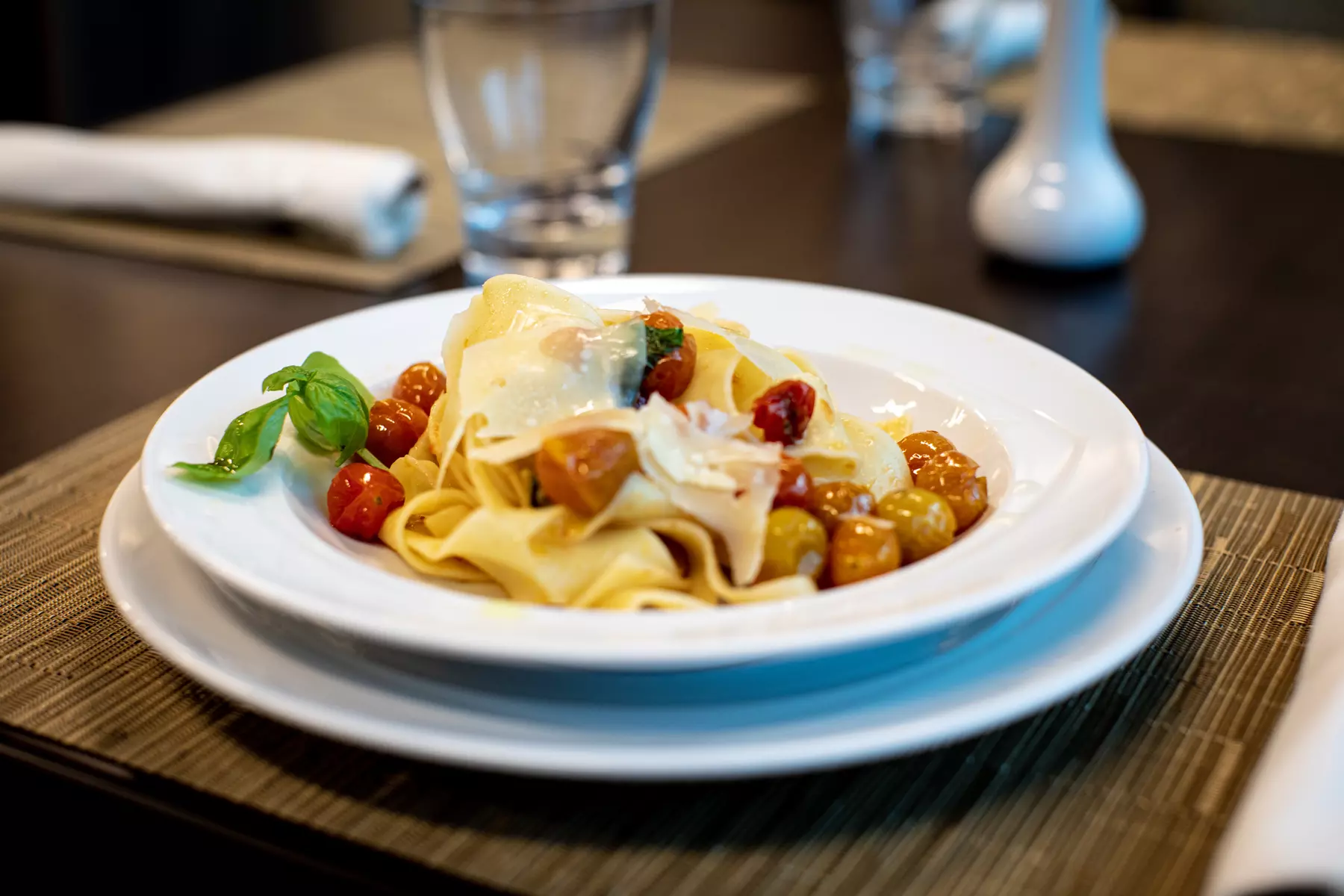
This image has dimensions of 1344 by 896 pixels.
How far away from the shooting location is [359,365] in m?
1.17

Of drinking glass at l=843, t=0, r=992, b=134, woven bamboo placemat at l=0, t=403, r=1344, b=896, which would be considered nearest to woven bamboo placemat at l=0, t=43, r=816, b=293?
drinking glass at l=843, t=0, r=992, b=134

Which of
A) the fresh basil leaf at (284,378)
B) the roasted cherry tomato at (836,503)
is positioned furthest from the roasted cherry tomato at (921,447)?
the fresh basil leaf at (284,378)

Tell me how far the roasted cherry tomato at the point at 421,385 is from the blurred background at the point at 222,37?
205 centimetres

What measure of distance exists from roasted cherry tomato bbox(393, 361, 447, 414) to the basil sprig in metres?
0.04

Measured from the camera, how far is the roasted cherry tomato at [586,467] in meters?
0.85

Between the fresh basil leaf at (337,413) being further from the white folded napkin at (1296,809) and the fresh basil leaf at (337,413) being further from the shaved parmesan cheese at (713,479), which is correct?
the white folded napkin at (1296,809)

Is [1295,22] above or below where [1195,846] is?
below

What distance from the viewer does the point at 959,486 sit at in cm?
99

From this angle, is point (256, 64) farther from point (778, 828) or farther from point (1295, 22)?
point (778, 828)

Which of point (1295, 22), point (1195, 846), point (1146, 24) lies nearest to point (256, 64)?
point (1146, 24)

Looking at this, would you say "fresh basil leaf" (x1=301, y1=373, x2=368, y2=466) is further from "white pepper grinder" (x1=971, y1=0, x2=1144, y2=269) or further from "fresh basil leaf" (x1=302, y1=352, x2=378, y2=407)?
"white pepper grinder" (x1=971, y1=0, x2=1144, y2=269)

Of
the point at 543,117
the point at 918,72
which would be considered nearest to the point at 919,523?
the point at 543,117

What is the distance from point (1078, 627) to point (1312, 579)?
29 centimetres

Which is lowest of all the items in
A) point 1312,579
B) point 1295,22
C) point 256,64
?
point 256,64
